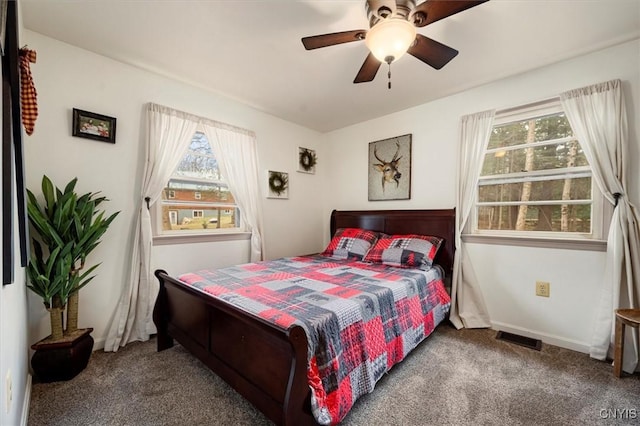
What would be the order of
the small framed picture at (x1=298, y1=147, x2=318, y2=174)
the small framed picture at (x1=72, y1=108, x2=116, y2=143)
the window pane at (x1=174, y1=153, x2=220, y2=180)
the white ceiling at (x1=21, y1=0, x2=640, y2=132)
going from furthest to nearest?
the small framed picture at (x1=298, y1=147, x2=318, y2=174)
the window pane at (x1=174, y1=153, x2=220, y2=180)
the small framed picture at (x1=72, y1=108, x2=116, y2=143)
the white ceiling at (x1=21, y1=0, x2=640, y2=132)

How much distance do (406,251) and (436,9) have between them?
6.69 ft

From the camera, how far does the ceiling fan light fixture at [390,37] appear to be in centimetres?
143

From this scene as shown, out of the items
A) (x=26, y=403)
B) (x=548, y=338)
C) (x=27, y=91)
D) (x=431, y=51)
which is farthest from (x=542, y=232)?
(x=26, y=403)

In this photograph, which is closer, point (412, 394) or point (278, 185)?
point (412, 394)

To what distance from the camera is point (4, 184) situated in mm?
1041

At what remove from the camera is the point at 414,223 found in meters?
3.19

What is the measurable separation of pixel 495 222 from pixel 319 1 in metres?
2.57

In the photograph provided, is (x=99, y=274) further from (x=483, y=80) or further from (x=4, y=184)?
(x=483, y=80)

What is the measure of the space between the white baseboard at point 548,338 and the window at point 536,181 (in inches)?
35.5

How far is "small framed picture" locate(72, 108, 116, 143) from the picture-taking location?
7.11 feet

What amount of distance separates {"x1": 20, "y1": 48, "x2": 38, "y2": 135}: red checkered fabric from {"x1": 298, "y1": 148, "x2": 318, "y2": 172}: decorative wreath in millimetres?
2770

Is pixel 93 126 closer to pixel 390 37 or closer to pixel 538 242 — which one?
pixel 390 37

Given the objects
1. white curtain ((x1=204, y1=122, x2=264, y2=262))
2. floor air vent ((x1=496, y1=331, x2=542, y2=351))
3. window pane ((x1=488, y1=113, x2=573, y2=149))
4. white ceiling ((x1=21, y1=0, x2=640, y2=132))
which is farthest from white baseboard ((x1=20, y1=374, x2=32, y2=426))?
window pane ((x1=488, y1=113, x2=573, y2=149))

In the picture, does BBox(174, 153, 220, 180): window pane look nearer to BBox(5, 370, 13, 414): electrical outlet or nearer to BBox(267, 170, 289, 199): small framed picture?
BBox(267, 170, 289, 199): small framed picture
